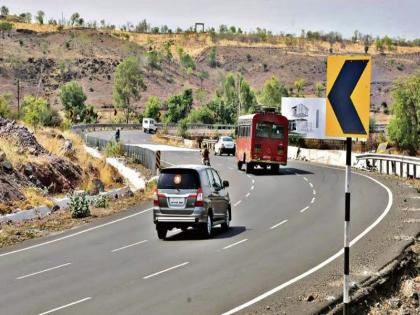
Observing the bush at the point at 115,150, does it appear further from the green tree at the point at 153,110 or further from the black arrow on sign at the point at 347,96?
the green tree at the point at 153,110

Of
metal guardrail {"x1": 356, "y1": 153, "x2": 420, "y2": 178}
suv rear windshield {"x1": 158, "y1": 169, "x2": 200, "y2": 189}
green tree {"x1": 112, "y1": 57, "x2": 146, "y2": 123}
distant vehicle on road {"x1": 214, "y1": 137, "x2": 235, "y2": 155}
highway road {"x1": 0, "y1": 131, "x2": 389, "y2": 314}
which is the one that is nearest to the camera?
highway road {"x1": 0, "y1": 131, "x2": 389, "y2": 314}

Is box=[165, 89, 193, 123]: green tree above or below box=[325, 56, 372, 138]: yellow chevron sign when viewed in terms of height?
below

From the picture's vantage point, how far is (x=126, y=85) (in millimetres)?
173500

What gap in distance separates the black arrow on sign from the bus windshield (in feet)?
114

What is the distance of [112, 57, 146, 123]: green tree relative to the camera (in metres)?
171

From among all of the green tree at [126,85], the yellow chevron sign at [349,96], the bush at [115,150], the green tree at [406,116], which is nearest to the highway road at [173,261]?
the yellow chevron sign at [349,96]

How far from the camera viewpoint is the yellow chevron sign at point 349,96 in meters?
9.97

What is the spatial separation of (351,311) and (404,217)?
1275 cm

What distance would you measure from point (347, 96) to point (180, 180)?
12065 mm

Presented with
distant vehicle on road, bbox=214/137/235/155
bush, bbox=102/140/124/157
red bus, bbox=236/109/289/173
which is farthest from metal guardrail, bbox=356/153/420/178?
distant vehicle on road, bbox=214/137/235/155

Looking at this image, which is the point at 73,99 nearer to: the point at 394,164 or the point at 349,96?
the point at 394,164

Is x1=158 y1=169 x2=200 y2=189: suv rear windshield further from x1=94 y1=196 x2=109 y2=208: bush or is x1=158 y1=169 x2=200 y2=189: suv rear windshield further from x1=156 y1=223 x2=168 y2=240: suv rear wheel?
x1=94 y1=196 x2=109 y2=208: bush

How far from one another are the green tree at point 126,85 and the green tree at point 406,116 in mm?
93700

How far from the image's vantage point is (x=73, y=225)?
26.1 m
